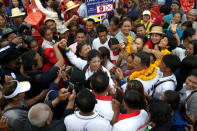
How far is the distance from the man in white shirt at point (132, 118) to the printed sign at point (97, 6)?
3.56 metres

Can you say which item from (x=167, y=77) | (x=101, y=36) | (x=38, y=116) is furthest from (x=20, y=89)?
(x=101, y=36)

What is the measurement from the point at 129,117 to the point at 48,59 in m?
1.92

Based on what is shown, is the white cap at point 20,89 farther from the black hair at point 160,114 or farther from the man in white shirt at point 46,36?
the black hair at point 160,114

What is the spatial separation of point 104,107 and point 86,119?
381 mm

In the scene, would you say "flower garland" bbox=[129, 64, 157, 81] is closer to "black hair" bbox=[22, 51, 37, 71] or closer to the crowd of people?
the crowd of people

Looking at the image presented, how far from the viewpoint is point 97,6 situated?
505 centimetres

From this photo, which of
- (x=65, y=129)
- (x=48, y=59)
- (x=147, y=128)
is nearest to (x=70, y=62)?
(x=48, y=59)

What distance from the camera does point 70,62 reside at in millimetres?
3549

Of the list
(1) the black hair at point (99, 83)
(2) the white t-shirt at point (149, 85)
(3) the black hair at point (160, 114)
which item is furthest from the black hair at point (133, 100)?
(2) the white t-shirt at point (149, 85)

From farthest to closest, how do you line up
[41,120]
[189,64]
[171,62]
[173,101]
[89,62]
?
[89,62], [189,64], [171,62], [173,101], [41,120]

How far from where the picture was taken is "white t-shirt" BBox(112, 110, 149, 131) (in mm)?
1934

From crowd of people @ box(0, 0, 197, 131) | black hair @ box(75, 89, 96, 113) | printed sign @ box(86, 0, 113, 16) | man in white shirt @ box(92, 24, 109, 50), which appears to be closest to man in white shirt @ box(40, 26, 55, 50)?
crowd of people @ box(0, 0, 197, 131)

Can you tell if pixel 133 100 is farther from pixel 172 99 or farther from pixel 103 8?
pixel 103 8

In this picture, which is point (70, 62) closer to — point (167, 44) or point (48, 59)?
point (48, 59)
